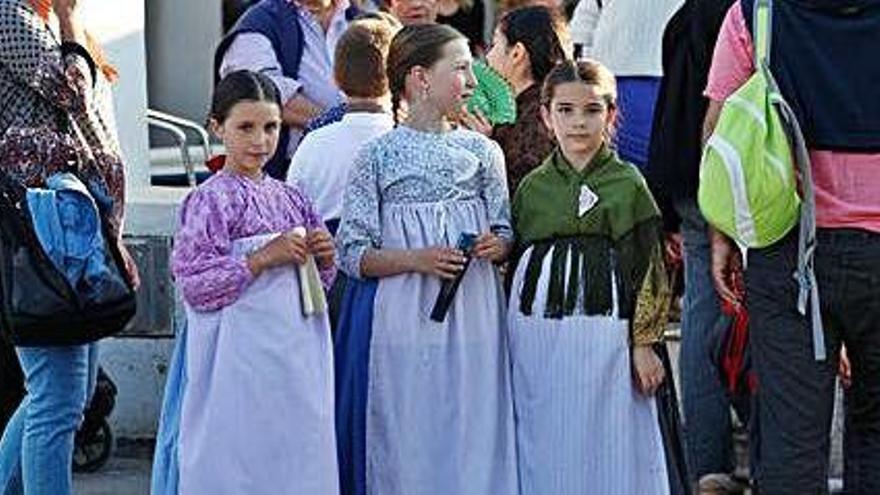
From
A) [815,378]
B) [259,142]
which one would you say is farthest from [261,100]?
[815,378]

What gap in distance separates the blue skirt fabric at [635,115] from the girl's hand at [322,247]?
1704mm

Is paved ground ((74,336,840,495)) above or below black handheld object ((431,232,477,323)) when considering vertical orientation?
below

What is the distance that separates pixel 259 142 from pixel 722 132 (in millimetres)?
1306

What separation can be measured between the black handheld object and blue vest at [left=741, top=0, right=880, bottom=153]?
3.50 ft

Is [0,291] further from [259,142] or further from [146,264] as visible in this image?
[146,264]

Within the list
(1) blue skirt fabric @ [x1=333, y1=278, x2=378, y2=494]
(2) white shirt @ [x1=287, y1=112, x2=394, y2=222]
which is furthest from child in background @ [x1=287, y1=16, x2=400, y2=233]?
(1) blue skirt fabric @ [x1=333, y1=278, x2=378, y2=494]

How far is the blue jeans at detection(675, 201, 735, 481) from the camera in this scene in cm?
668

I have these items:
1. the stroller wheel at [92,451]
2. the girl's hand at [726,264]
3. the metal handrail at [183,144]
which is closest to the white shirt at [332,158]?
the girl's hand at [726,264]

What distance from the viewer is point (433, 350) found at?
19.6 feet

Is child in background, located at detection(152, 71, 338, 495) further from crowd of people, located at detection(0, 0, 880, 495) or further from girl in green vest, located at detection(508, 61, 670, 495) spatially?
girl in green vest, located at detection(508, 61, 670, 495)

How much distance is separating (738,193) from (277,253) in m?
1.28

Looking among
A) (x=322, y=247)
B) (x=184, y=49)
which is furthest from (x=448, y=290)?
(x=184, y=49)

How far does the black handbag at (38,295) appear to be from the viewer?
5961 millimetres

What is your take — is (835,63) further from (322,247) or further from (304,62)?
(304,62)
